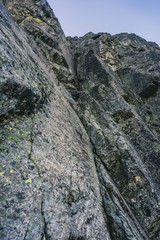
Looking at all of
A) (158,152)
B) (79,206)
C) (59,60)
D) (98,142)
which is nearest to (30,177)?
(79,206)

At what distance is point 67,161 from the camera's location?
6.87 m

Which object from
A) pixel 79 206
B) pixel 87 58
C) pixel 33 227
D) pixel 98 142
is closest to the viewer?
pixel 33 227

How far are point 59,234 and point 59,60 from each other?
18773 mm

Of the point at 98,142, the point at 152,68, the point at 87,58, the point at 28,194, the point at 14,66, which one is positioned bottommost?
the point at 28,194

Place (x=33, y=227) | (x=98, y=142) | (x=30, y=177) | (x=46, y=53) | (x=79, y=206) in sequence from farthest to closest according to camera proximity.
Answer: (x=46, y=53)
(x=98, y=142)
(x=79, y=206)
(x=30, y=177)
(x=33, y=227)

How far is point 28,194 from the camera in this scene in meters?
4.35

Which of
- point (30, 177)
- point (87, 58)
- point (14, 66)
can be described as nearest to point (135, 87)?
point (87, 58)

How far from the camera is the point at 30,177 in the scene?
4.70 m

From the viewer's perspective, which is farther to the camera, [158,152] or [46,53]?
[46,53]

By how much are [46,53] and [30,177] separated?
1741 cm

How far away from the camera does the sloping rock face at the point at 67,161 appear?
4.38 metres

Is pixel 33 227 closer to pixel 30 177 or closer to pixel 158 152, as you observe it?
pixel 30 177

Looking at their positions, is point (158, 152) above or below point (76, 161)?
above

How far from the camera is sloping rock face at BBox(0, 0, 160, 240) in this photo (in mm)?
4375
